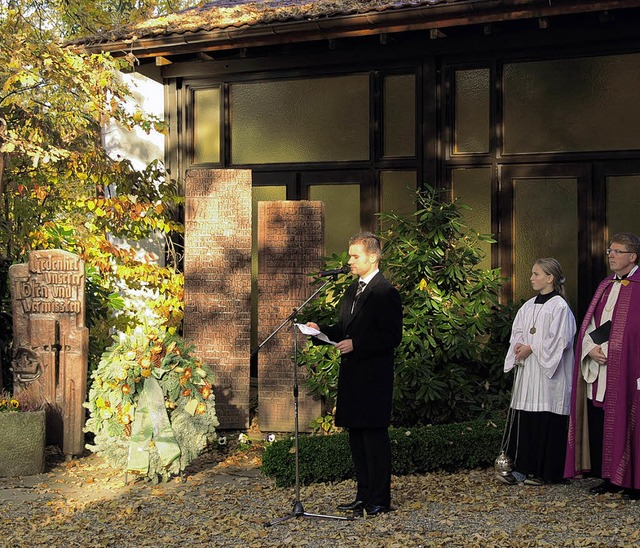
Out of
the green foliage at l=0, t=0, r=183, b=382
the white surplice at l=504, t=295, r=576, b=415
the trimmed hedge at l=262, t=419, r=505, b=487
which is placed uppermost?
the green foliage at l=0, t=0, r=183, b=382

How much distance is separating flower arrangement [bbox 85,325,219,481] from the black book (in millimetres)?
3227

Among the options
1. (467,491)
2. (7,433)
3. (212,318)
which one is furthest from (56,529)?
(212,318)

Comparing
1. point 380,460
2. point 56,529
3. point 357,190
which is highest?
point 357,190

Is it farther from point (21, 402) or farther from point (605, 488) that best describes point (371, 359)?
point (21, 402)

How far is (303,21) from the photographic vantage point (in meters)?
10.5

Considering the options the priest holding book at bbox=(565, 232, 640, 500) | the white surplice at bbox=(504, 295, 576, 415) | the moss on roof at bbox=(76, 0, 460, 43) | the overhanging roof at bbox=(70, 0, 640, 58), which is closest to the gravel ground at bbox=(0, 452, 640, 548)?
the priest holding book at bbox=(565, 232, 640, 500)

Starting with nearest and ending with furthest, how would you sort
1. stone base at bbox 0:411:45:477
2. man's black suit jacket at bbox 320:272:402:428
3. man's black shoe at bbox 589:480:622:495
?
man's black suit jacket at bbox 320:272:402:428 < man's black shoe at bbox 589:480:622:495 < stone base at bbox 0:411:45:477

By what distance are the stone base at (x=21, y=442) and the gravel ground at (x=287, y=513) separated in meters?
0.13

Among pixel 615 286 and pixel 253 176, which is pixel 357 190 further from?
pixel 615 286

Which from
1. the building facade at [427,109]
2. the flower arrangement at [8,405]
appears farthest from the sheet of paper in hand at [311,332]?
the building facade at [427,109]

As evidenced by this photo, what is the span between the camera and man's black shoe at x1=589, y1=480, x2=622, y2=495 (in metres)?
7.71

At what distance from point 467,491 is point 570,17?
16.4ft

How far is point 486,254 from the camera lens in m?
10.7

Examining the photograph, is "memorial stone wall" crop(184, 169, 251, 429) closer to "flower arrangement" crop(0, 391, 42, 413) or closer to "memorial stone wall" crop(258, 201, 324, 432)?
"memorial stone wall" crop(258, 201, 324, 432)
